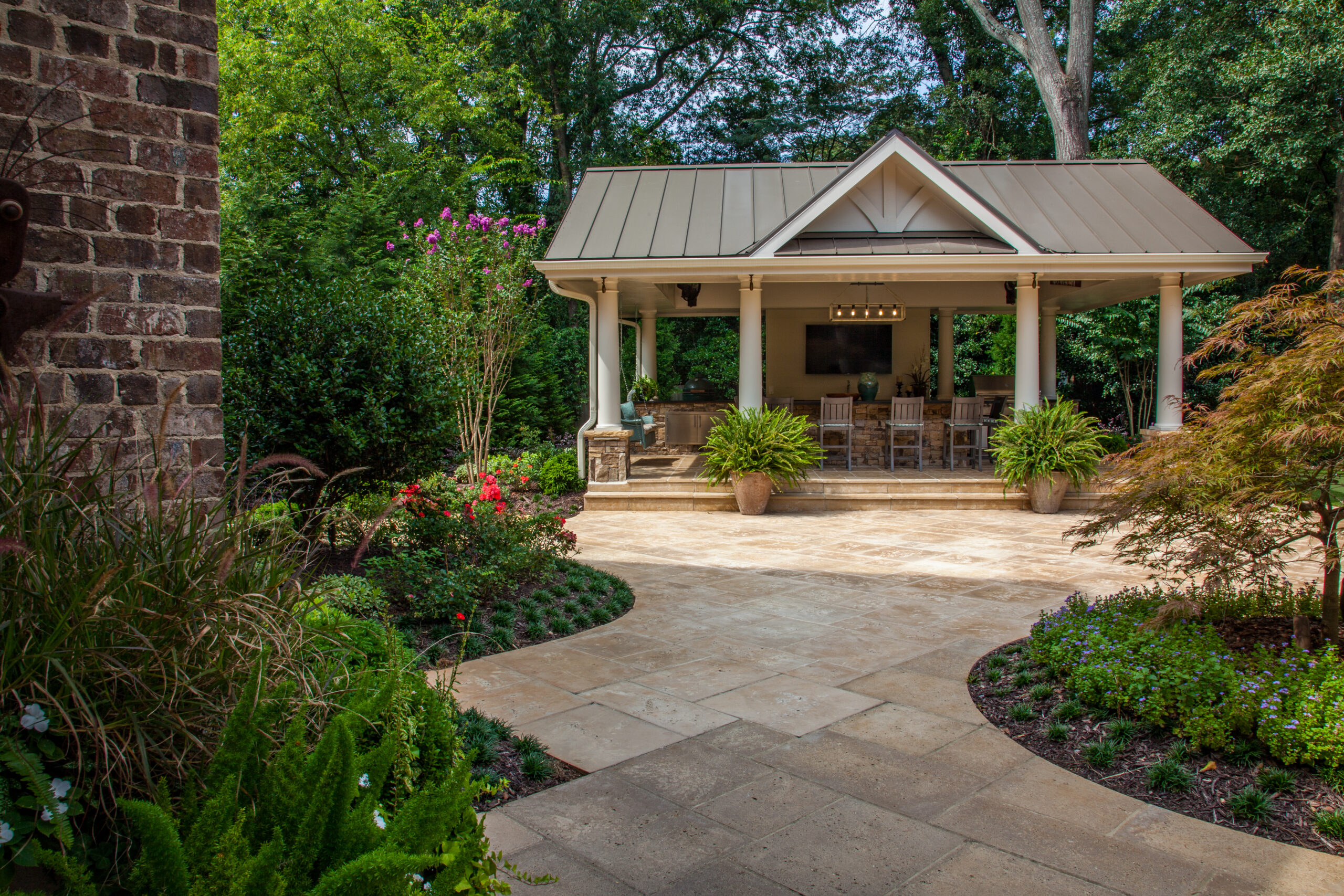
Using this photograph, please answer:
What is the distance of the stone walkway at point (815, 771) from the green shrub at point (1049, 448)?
12.2 ft

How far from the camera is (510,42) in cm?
1945

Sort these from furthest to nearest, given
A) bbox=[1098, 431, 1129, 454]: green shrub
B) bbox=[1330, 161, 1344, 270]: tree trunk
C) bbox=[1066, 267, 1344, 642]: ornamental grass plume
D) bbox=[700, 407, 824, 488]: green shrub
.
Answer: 1. bbox=[1330, 161, 1344, 270]: tree trunk
2. bbox=[1098, 431, 1129, 454]: green shrub
3. bbox=[700, 407, 824, 488]: green shrub
4. bbox=[1066, 267, 1344, 642]: ornamental grass plume

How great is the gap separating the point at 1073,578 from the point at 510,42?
17807mm

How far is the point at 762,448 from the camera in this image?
9484 mm

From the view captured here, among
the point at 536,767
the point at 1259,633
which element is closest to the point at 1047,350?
the point at 1259,633

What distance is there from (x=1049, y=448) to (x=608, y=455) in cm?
491

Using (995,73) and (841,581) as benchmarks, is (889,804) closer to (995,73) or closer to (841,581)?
(841,581)

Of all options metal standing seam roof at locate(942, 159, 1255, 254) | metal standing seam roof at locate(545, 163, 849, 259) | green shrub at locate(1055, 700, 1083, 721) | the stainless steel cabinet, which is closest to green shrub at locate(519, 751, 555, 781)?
green shrub at locate(1055, 700, 1083, 721)

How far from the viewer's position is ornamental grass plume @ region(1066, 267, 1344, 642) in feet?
11.1

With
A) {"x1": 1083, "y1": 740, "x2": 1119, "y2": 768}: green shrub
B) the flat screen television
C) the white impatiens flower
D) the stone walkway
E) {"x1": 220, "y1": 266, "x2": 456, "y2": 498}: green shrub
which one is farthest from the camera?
the flat screen television

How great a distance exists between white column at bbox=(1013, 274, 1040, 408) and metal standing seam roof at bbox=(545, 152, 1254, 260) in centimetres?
53

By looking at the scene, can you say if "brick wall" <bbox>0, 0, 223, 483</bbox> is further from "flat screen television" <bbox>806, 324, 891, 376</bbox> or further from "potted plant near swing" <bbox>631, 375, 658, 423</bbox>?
"flat screen television" <bbox>806, 324, 891, 376</bbox>

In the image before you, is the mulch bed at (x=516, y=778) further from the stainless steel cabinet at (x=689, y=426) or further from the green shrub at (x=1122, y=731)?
the stainless steel cabinet at (x=689, y=426)

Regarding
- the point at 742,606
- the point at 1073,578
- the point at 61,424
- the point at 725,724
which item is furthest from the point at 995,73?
the point at 61,424
